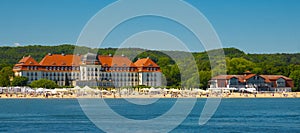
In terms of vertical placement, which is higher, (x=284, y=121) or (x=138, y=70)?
(x=138, y=70)

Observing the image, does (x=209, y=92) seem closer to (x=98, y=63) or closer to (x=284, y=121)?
(x=98, y=63)

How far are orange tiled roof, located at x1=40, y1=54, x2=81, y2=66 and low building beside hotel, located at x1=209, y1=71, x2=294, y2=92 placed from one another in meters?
32.3

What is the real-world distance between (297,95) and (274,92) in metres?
7.31

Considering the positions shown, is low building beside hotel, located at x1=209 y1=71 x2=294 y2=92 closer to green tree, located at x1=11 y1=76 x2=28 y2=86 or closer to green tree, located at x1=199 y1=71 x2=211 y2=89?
green tree, located at x1=199 y1=71 x2=211 y2=89

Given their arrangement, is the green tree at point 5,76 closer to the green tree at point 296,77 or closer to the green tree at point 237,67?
the green tree at point 237,67

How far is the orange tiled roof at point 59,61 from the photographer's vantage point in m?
142

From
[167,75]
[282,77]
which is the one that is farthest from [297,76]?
[167,75]

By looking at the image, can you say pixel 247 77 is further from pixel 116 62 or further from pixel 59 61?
pixel 59 61

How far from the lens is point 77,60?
14588 cm

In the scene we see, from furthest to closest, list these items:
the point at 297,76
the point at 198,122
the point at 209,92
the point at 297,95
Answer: the point at 297,76 → the point at 297,95 → the point at 209,92 → the point at 198,122

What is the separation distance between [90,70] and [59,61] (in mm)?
7291

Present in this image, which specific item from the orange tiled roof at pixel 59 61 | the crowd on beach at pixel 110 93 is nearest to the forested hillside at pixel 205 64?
the orange tiled roof at pixel 59 61

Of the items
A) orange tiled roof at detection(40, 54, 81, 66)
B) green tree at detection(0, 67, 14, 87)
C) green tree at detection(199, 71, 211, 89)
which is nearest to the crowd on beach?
green tree at detection(199, 71, 211, 89)

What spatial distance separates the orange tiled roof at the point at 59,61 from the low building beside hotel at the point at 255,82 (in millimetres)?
32279
